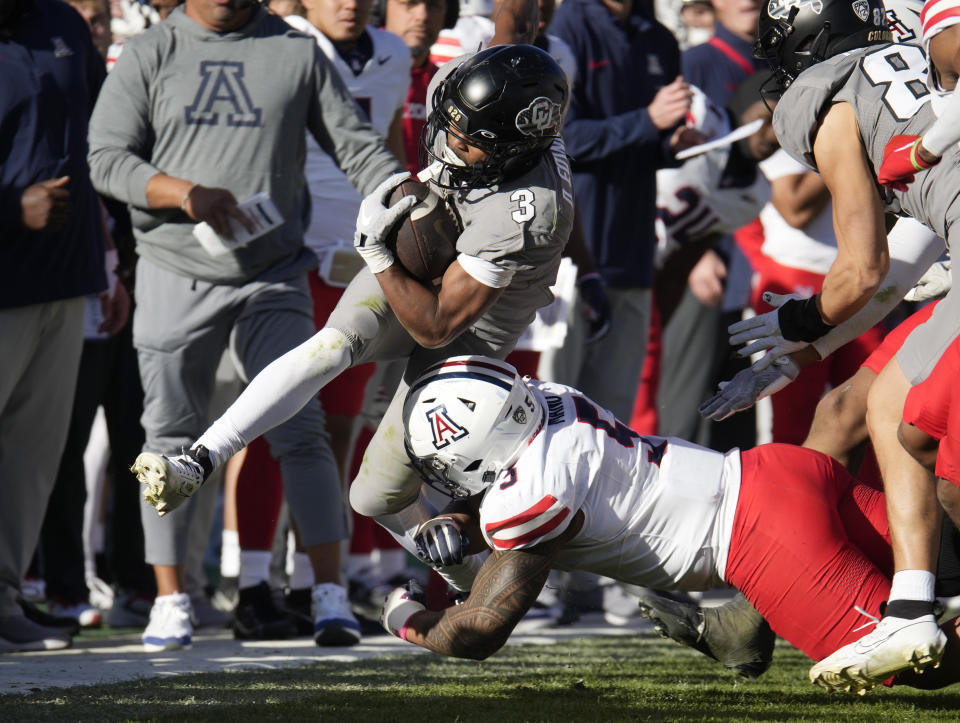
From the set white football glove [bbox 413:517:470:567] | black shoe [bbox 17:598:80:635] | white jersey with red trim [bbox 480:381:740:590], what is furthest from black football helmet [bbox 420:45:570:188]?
black shoe [bbox 17:598:80:635]

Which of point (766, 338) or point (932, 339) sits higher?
point (932, 339)

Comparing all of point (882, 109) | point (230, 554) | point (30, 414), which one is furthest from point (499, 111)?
point (230, 554)

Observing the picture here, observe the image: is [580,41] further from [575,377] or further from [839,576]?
[839,576]

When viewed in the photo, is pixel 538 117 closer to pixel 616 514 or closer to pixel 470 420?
pixel 470 420

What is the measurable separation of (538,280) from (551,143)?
1.30 feet

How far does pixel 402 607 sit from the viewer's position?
3680 mm

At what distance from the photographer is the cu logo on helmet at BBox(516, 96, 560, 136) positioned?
3.85 m

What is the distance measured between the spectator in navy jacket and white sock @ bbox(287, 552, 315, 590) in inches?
51.3

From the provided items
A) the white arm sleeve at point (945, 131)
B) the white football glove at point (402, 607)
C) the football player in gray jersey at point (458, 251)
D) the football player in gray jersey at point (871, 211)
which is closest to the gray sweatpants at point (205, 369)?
the football player in gray jersey at point (458, 251)

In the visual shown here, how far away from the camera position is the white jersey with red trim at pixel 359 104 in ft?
18.4

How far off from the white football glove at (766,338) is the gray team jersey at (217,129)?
1.46 metres

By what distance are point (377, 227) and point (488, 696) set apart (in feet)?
4.14

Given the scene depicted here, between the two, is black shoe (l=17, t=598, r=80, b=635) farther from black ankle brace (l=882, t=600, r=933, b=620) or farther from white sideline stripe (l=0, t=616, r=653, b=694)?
black ankle brace (l=882, t=600, r=933, b=620)

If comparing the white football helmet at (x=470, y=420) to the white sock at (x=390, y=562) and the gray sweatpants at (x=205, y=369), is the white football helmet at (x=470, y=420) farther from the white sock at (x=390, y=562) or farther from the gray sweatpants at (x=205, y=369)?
the white sock at (x=390, y=562)
